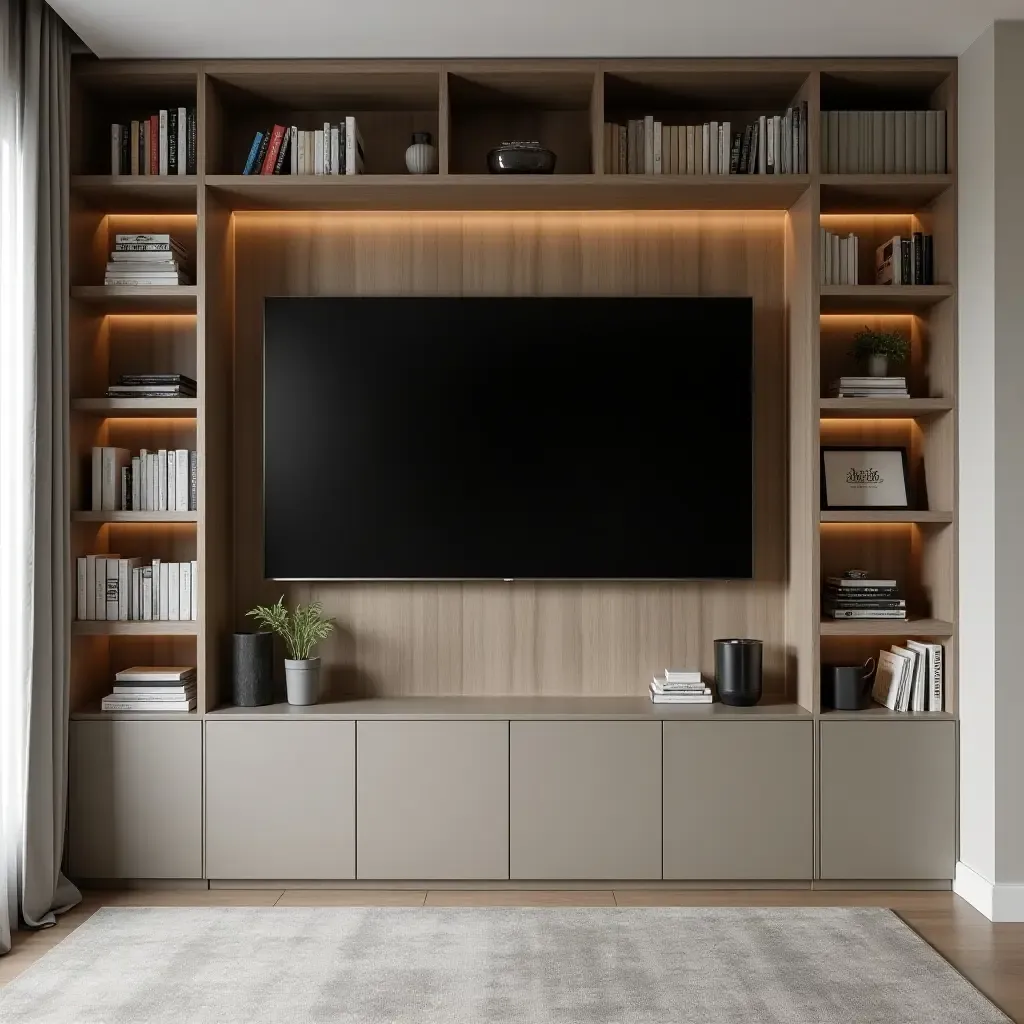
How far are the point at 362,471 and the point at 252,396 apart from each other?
526mm

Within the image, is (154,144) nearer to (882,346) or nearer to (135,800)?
(135,800)

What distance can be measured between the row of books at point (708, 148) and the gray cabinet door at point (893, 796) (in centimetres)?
192

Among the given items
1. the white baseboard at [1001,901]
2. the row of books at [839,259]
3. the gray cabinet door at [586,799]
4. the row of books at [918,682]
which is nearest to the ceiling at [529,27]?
the row of books at [839,259]

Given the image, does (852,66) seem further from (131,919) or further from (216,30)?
(131,919)

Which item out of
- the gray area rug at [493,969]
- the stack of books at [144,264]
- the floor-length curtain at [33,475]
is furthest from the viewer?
the stack of books at [144,264]

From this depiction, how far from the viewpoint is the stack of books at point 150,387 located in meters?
3.66

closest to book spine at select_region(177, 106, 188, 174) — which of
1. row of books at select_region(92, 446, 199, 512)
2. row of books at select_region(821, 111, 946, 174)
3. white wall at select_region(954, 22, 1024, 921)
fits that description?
row of books at select_region(92, 446, 199, 512)

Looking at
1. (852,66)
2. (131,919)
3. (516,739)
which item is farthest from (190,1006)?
(852,66)

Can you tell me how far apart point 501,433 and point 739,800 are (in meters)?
1.49

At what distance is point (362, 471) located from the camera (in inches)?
149

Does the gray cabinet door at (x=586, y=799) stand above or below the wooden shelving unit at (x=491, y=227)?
below

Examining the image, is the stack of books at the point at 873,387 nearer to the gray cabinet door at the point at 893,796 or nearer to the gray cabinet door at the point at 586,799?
the gray cabinet door at the point at 893,796

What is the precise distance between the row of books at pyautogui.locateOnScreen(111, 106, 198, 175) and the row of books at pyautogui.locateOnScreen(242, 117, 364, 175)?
8.5 inches

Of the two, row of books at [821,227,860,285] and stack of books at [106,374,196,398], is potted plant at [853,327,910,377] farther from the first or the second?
stack of books at [106,374,196,398]
